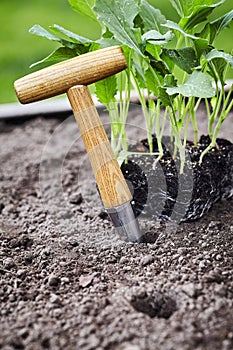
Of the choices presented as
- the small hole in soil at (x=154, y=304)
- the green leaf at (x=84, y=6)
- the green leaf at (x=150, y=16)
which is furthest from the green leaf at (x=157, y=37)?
the small hole in soil at (x=154, y=304)

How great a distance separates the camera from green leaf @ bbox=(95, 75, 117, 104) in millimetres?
1351

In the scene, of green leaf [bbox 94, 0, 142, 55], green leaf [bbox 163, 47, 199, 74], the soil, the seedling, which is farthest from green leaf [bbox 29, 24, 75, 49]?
the soil

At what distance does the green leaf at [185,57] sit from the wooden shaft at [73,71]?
0.39ft

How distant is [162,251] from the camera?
1.24m

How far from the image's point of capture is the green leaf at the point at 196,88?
110 centimetres

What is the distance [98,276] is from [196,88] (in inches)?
17.3

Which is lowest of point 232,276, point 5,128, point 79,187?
point 232,276

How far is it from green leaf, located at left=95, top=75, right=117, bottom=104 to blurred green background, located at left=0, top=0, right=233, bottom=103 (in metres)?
1.02

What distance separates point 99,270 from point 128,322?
0.79 feet

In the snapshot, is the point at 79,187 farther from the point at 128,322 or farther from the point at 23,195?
the point at 128,322

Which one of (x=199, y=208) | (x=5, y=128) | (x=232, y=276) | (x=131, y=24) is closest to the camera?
(x=232, y=276)

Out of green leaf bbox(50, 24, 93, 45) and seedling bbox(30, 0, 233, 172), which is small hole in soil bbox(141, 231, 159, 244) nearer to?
seedling bbox(30, 0, 233, 172)

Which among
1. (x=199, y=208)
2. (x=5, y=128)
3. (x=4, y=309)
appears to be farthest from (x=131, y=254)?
(x=5, y=128)

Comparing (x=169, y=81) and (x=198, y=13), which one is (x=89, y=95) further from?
(x=198, y=13)
